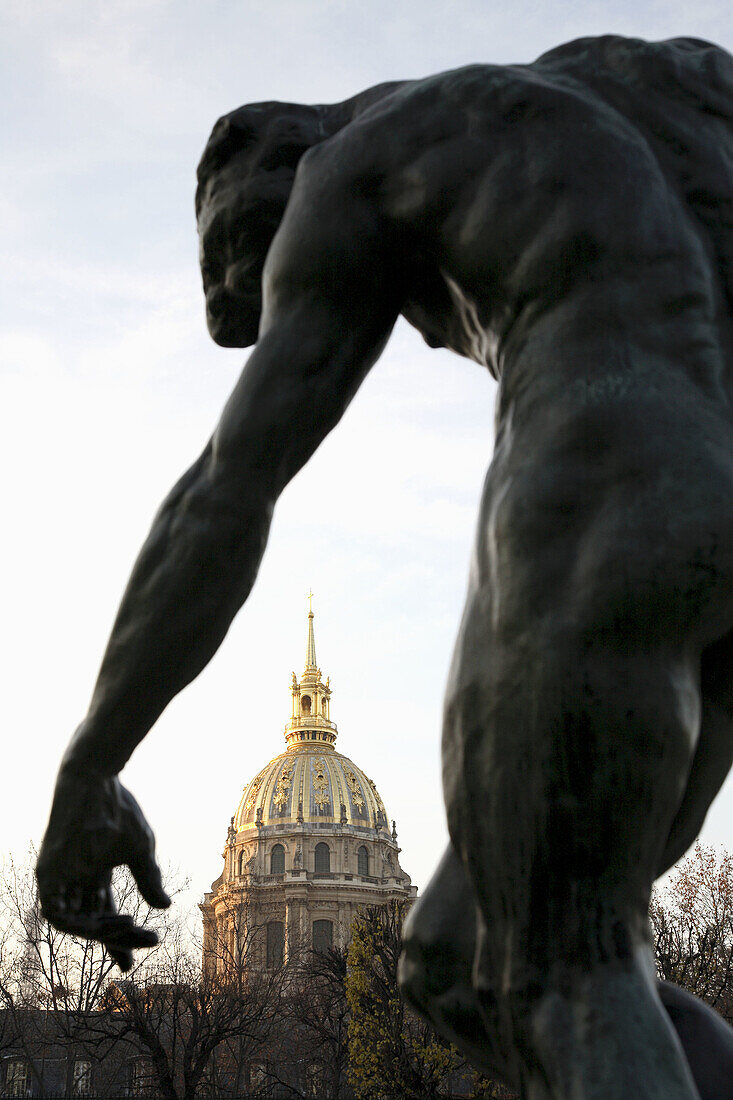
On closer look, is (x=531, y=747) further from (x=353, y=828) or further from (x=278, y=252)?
(x=353, y=828)

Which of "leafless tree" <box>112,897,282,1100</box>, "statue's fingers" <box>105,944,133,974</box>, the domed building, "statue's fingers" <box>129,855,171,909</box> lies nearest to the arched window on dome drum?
the domed building

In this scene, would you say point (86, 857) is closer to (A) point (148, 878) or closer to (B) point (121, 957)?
(A) point (148, 878)

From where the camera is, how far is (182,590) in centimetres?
117

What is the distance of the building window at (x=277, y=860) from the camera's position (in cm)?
8156

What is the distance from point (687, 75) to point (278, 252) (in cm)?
50

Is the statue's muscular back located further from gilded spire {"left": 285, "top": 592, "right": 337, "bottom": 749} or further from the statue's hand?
gilded spire {"left": 285, "top": 592, "right": 337, "bottom": 749}

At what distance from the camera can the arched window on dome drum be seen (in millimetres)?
81938

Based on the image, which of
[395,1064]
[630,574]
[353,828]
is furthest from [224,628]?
[353,828]

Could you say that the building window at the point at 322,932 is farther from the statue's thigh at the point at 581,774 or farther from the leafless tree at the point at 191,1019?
the statue's thigh at the point at 581,774

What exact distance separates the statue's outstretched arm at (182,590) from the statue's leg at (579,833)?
14.5 inches

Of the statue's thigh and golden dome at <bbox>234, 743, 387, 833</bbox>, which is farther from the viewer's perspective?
golden dome at <bbox>234, 743, 387, 833</bbox>

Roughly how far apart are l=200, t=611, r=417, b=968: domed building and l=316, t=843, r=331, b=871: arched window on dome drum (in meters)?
0.07

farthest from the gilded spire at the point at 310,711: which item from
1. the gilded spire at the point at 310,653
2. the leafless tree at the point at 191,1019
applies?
the leafless tree at the point at 191,1019

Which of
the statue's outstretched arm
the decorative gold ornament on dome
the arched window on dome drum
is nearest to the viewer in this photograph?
the statue's outstretched arm
